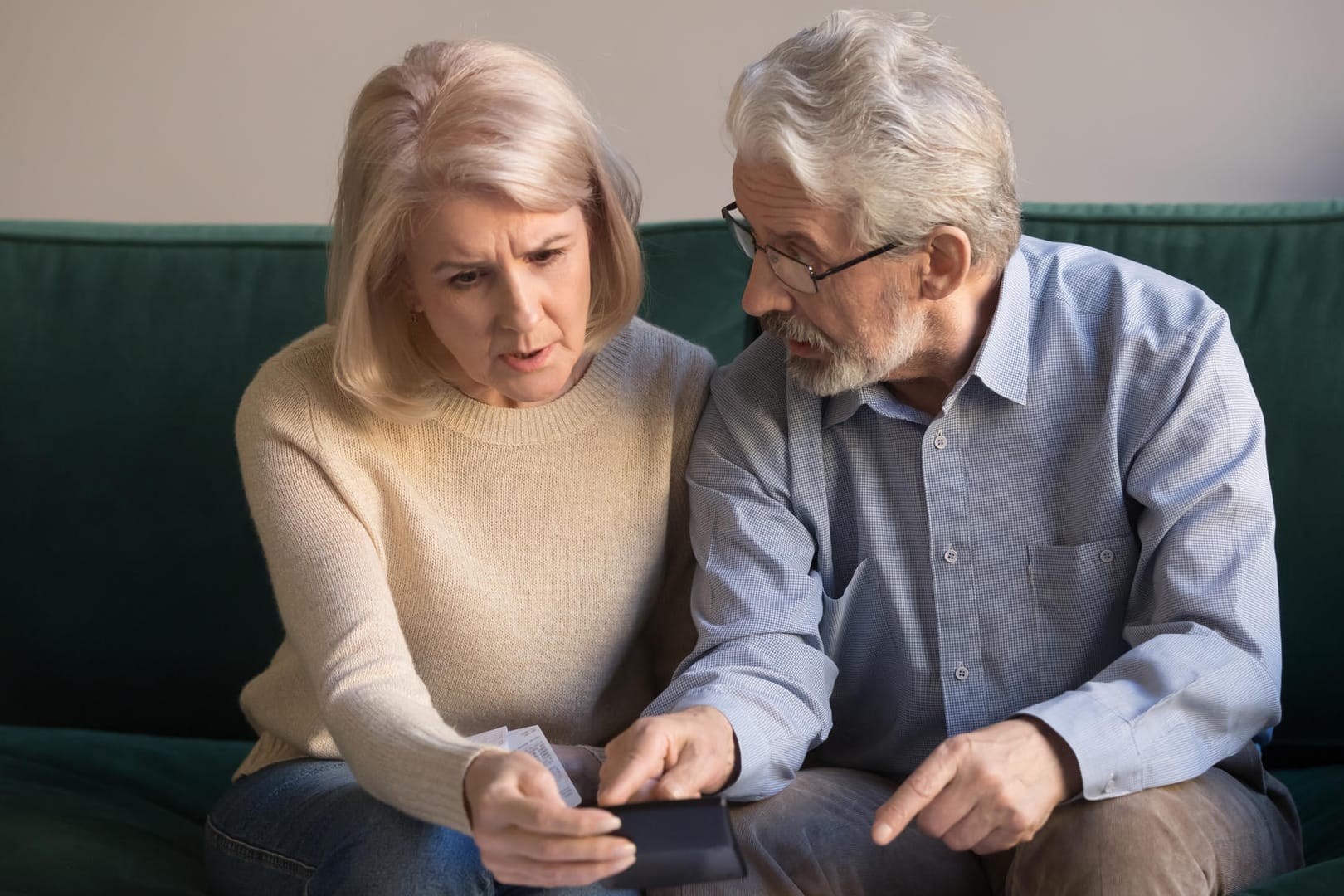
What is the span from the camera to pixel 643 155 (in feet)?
7.55

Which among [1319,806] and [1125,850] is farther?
[1319,806]

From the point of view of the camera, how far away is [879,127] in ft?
4.44

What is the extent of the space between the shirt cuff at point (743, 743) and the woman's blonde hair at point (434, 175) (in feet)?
1.45

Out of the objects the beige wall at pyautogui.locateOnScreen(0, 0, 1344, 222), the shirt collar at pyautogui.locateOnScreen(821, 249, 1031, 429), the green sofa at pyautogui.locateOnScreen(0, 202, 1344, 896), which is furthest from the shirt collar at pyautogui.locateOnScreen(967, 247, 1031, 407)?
the beige wall at pyautogui.locateOnScreen(0, 0, 1344, 222)

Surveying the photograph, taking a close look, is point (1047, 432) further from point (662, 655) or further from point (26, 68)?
point (26, 68)

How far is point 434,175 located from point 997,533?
0.70 m

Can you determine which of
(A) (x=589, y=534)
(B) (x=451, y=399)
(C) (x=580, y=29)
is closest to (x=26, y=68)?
(C) (x=580, y=29)

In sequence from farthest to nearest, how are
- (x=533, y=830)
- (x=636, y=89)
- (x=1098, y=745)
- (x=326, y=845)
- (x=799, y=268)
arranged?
1. (x=636, y=89)
2. (x=799, y=268)
3. (x=326, y=845)
4. (x=1098, y=745)
5. (x=533, y=830)

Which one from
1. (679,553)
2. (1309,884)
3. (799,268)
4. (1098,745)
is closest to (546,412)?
(679,553)

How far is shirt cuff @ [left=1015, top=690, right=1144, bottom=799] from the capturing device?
47.5 inches

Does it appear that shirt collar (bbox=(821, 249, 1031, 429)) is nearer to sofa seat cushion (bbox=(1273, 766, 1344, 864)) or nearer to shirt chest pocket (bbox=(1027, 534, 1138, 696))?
shirt chest pocket (bbox=(1027, 534, 1138, 696))

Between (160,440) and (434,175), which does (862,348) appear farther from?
(160,440)

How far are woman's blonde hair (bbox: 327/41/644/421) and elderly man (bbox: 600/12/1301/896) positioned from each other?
0.15 m

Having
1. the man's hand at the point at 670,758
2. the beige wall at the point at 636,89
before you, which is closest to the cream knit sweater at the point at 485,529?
the man's hand at the point at 670,758
